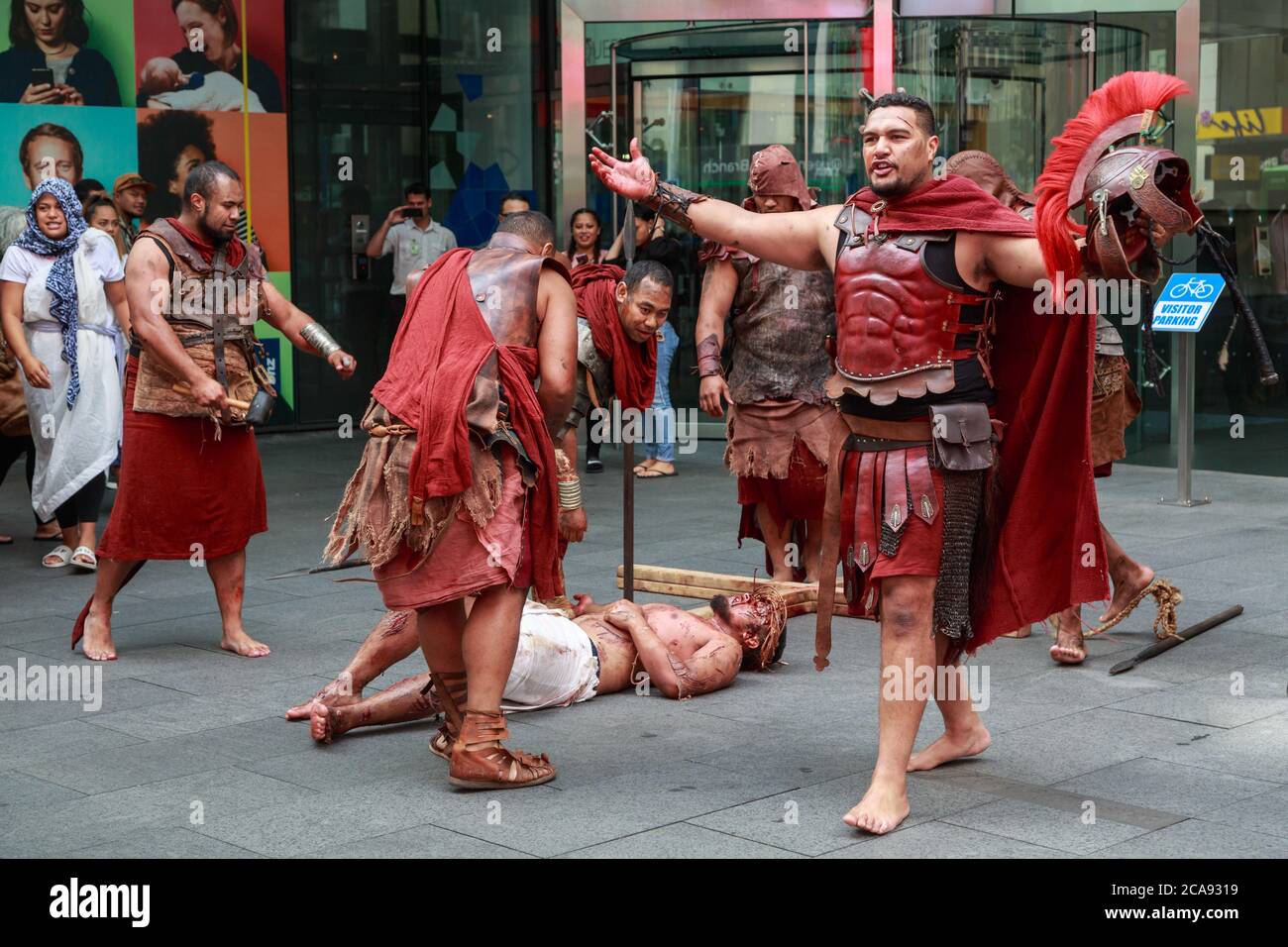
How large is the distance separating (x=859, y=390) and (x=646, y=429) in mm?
7443

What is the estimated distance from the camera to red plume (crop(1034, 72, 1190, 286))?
4051mm

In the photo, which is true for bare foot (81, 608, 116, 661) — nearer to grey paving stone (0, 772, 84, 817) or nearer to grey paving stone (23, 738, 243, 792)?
grey paving stone (23, 738, 243, 792)

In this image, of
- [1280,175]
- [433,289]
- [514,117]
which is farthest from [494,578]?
[514,117]

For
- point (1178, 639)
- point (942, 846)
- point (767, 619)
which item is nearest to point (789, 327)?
point (767, 619)

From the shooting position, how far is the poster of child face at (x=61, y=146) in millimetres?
11953

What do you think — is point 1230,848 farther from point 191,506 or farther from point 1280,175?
point 1280,175

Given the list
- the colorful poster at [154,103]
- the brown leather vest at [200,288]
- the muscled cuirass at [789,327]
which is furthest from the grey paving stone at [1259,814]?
the colorful poster at [154,103]

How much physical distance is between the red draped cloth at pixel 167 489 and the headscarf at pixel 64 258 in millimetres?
1972

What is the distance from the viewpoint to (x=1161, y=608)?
21.4 feet

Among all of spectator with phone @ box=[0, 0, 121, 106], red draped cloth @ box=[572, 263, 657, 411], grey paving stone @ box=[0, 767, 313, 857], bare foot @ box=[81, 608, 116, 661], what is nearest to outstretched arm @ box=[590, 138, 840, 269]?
red draped cloth @ box=[572, 263, 657, 411]

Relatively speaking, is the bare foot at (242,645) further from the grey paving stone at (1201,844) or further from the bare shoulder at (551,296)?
the grey paving stone at (1201,844)

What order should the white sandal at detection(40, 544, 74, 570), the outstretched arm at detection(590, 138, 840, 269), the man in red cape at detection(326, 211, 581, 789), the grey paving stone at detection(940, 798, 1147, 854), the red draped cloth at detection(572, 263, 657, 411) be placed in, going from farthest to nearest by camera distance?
the white sandal at detection(40, 544, 74, 570)
the red draped cloth at detection(572, 263, 657, 411)
the outstretched arm at detection(590, 138, 840, 269)
the man in red cape at detection(326, 211, 581, 789)
the grey paving stone at detection(940, 798, 1147, 854)

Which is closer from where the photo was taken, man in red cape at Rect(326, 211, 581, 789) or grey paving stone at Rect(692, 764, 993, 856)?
grey paving stone at Rect(692, 764, 993, 856)

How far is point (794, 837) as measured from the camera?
167 inches
